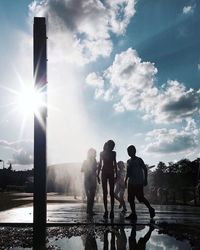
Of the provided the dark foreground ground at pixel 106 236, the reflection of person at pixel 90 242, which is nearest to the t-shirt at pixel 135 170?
the dark foreground ground at pixel 106 236

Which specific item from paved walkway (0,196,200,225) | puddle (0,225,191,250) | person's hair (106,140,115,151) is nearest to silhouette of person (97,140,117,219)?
person's hair (106,140,115,151)

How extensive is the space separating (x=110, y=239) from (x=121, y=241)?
0.29 m

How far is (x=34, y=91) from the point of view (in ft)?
25.1

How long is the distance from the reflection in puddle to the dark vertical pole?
41 centimetres

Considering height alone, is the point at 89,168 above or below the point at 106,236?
above

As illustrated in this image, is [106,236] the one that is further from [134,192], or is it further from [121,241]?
[134,192]

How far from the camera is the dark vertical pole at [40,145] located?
7.48 meters

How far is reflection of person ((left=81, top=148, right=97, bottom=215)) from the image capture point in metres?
13.5

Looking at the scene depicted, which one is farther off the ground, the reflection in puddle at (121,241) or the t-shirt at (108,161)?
the t-shirt at (108,161)

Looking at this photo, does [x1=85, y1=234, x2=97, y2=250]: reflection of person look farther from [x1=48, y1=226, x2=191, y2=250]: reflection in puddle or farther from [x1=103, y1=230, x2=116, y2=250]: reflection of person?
[x1=103, y1=230, x2=116, y2=250]: reflection of person

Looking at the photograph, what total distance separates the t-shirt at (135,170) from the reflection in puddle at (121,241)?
3.76 m

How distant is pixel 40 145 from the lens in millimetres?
7535

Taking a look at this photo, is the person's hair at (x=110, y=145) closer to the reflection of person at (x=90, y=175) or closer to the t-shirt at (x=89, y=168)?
the reflection of person at (x=90, y=175)

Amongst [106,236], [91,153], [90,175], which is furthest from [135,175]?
[106,236]
